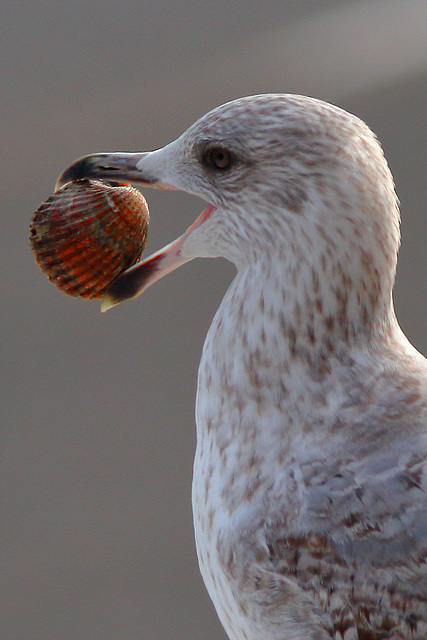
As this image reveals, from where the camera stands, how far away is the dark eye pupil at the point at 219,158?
624mm

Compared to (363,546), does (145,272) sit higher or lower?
higher

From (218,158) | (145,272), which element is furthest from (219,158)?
(145,272)

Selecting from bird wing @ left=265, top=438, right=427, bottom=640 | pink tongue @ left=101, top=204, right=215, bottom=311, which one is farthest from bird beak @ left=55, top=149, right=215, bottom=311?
bird wing @ left=265, top=438, right=427, bottom=640

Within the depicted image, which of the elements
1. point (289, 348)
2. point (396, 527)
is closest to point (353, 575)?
point (396, 527)

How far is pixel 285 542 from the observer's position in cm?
58

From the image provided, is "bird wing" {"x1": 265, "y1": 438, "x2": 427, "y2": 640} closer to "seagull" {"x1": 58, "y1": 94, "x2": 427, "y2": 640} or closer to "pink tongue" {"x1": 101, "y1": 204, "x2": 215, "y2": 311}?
"seagull" {"x1": 58, "y1": 94, "x2": 427, "y2": 640}

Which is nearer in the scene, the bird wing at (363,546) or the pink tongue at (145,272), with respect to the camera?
the bird wing at (363,546)

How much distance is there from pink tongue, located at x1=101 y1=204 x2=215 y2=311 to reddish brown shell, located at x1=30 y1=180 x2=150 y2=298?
20 millimetres

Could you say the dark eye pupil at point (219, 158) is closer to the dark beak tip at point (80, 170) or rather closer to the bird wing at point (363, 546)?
the dark beak tip at point (80, 170)

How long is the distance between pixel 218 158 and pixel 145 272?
105 mm

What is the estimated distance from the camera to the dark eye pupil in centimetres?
62

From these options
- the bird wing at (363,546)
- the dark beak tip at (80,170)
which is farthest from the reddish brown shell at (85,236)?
the bird wing at (363,546)

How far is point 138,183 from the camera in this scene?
2.22 ft

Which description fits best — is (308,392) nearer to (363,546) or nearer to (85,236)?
(363,546)
